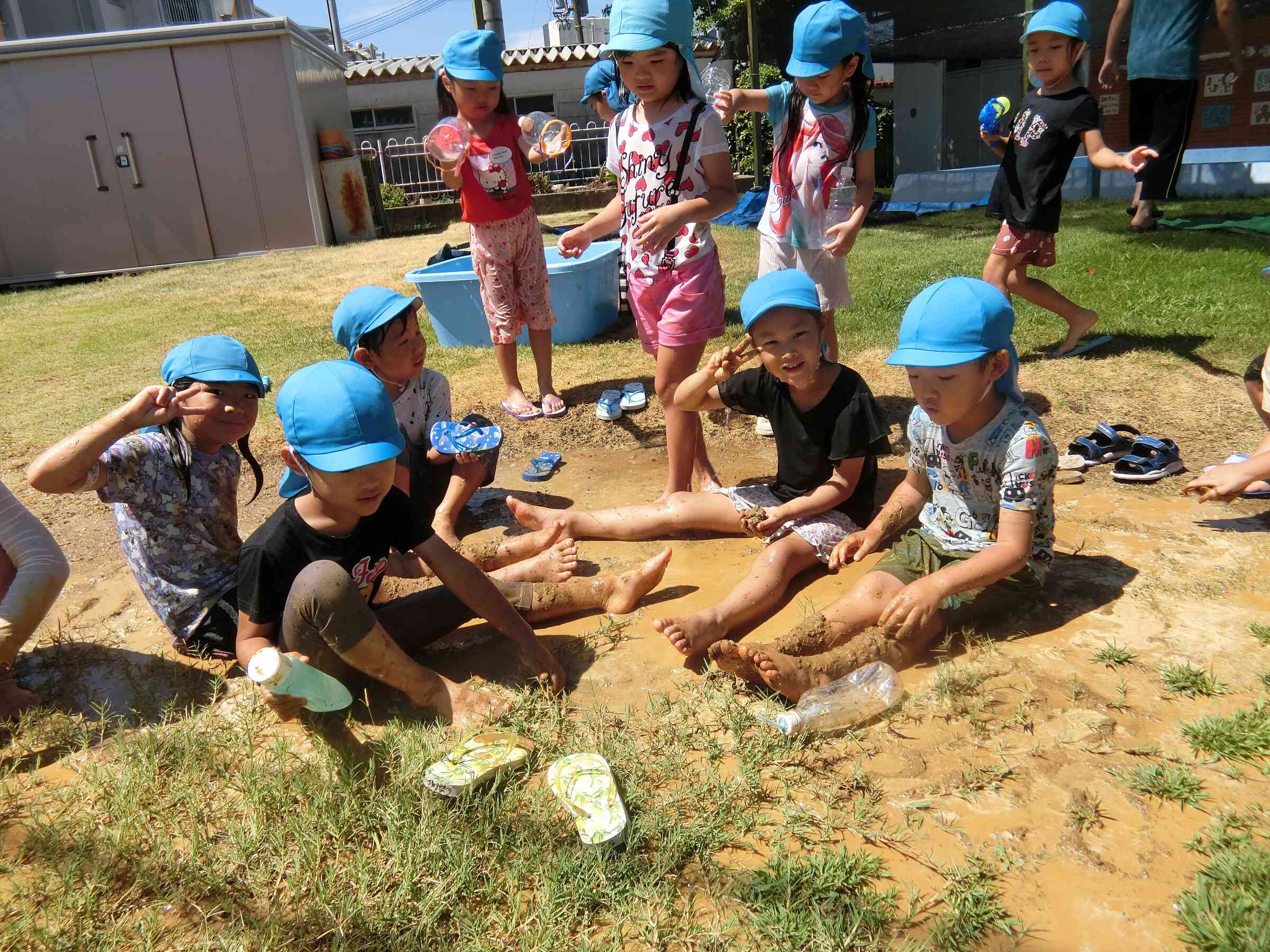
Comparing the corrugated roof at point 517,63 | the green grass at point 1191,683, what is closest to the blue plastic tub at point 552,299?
the green grass at point 1191,683

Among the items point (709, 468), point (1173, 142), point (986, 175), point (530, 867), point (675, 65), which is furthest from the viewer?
point (986, 175)

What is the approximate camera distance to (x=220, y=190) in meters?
14.4

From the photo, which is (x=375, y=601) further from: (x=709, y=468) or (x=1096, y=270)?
(x=1096, y=270)

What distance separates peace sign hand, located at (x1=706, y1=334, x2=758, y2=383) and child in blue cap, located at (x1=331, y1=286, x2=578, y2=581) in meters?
0.79

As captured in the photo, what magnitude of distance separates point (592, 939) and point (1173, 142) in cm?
850

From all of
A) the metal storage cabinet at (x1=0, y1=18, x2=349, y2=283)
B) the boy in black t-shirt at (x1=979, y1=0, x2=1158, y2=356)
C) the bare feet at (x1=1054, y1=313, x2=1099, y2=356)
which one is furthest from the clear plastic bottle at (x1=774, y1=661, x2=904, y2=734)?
the metal storage cabinet at (x1=0, y1=18, x2=349, y2=283)

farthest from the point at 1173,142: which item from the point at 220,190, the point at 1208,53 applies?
the point at 220,190

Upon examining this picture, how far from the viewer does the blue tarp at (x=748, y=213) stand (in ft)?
37.5

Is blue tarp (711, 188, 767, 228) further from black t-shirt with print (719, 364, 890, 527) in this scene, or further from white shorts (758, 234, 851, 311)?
black t-shirt with print (719, 364, 890, 527)

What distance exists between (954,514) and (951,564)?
258 millimetres

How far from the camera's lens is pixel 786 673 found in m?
2.28

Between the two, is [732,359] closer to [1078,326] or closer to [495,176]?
[495,176]

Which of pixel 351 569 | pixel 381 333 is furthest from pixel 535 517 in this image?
pixel 351 569

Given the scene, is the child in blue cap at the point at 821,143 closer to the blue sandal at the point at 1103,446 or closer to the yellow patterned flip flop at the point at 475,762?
the blue sandal at the point at 1103,446
